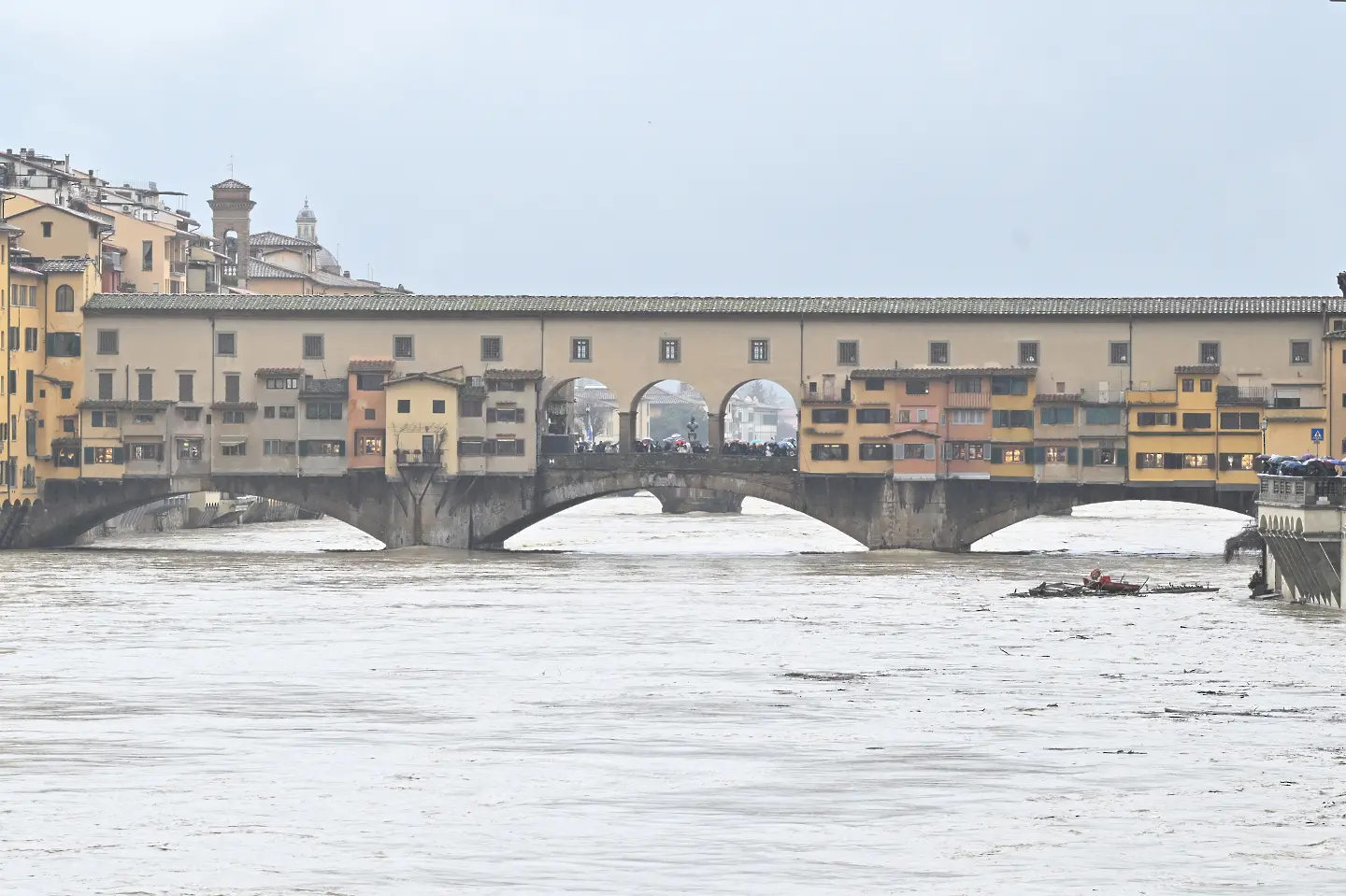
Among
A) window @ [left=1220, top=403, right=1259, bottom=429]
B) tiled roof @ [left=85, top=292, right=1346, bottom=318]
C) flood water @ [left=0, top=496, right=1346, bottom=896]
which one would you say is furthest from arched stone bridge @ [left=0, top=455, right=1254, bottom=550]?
flood water @ [left=0, top=496, right=1346, bottom=896]

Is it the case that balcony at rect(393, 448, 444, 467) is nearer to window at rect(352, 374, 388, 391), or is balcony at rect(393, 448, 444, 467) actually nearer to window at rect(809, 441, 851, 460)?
window at rect(352, 374, 388, 391)

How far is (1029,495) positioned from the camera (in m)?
73.3

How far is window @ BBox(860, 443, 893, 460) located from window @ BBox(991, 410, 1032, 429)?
3332mm

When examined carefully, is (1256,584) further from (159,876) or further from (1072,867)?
(159,876)

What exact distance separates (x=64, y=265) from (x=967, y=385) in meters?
28.9

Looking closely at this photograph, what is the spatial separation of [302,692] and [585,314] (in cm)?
4085

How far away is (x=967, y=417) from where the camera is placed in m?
74.2

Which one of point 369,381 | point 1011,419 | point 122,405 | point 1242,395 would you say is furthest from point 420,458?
point 1242,395

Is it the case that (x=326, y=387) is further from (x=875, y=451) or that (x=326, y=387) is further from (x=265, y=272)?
(x=265, y=272)

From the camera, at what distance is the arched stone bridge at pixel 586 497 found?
73.3 meters

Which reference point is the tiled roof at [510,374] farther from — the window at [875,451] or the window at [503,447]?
the window at [875,451]

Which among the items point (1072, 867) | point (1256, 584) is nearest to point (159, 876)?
point (1072, 867)

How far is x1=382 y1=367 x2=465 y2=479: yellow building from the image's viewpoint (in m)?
75.1

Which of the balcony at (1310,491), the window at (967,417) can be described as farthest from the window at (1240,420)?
the balcony at (1310,491)
